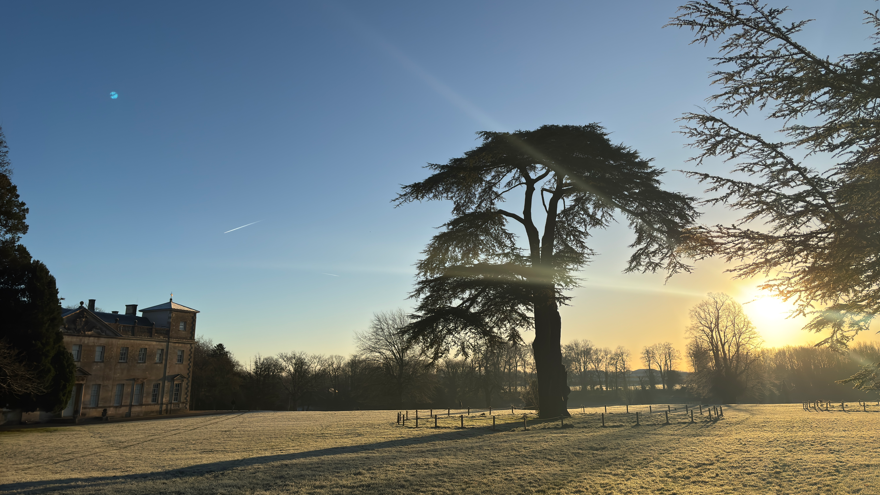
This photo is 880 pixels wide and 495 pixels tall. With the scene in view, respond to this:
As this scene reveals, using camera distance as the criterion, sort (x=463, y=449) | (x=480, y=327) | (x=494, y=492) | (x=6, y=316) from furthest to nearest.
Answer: (x=6, y=316) → (x=480, y=327) → (x=463, y=449) → (x=494, y=492)

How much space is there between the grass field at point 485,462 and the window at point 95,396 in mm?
21350

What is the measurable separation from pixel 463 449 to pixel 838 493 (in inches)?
358

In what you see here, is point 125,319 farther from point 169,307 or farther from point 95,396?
point 95,396

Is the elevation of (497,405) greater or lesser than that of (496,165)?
lesser

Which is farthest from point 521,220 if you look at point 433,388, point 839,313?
point 433,388

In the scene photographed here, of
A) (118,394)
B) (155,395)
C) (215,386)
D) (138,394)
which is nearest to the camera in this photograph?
(118,394)

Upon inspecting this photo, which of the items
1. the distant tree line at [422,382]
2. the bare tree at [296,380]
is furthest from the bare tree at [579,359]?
the bare tree at [296,380]

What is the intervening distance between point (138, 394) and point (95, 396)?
343cm

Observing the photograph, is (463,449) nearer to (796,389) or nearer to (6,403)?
(6,403)

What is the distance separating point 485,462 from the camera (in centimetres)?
1248

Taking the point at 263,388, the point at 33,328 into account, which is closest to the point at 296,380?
the point at 263,388

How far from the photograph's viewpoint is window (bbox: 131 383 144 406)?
137ft

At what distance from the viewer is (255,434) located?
21.7 metres

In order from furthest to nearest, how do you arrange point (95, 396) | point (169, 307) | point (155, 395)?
point (169, 307) → point (155, 395) → point (95, 396)
